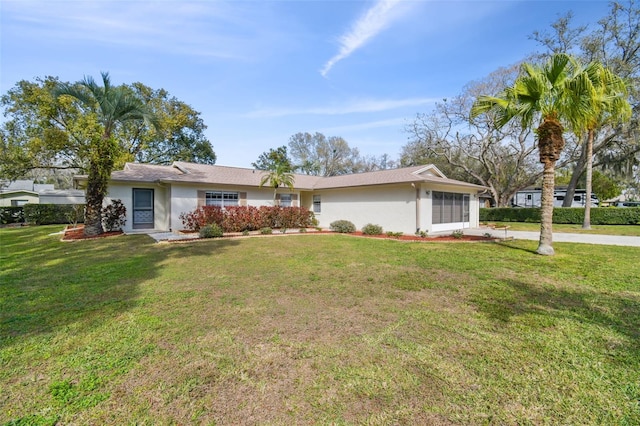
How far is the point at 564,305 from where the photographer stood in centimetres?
455

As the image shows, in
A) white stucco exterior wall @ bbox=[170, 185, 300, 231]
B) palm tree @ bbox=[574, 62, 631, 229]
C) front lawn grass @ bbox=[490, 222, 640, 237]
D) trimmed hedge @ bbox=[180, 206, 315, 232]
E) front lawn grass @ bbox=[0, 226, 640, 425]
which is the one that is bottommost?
front lawn grass @ bbox=[0, 226, 640, 425]

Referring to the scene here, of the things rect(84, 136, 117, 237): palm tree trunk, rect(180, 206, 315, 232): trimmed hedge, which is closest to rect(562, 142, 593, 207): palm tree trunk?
rect(180, 206, 315, 232): trimmed hedge

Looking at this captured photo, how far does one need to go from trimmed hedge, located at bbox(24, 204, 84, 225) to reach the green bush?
1.56 meters

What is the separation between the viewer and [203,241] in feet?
38.0

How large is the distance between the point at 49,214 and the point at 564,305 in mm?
28557

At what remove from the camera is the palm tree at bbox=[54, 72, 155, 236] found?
11836 mm

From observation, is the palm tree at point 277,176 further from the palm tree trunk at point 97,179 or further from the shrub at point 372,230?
the palm tree trunk at point 97,179

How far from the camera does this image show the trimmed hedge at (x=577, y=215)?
18.2m

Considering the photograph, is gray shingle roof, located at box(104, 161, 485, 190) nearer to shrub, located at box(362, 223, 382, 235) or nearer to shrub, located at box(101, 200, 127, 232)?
shrub, located at box(101, 200, 127, 232)

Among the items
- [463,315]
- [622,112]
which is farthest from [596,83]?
[463,315]

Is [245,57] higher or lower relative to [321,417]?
higher

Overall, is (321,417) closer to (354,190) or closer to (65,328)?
(65,328)

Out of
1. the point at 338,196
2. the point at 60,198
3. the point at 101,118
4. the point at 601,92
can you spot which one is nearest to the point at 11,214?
the point at 60,198

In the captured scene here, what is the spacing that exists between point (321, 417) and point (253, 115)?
59.2ft
